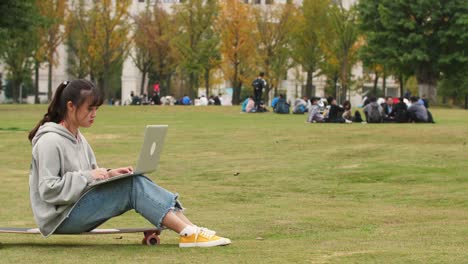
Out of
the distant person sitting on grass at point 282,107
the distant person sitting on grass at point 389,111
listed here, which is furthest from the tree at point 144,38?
the distant person sitting on grass at point 389,111

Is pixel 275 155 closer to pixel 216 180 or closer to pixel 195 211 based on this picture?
pixel 216 180

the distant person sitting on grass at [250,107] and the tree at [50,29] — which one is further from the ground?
the tree at [50,29]

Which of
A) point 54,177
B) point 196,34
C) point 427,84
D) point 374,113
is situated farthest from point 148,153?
point 196,34

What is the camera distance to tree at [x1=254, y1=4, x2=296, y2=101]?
82.7m

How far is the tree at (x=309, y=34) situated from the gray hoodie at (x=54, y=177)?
Answer: 7313 centimetres

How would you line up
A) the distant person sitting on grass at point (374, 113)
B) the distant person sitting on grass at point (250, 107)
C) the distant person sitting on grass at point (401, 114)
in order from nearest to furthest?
the distant person sitting on grass at point (374, 113)
the distant person sitting on grass at point (401, 114)
the distant person sitting on grass at point (250, 107)

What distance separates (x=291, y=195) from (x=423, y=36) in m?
59.8

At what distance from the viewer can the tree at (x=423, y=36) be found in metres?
71.6

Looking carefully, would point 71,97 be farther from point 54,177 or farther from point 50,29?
point 50,29

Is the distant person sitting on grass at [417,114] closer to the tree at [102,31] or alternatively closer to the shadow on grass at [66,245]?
the shadow on grass at [66,245]

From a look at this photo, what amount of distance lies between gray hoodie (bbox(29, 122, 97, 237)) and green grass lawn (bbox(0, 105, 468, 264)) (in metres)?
0.29

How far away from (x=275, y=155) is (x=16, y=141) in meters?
7.20

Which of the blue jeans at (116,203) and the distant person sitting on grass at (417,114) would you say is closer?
the blue jeans at (116,203)

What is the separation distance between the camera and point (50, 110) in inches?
332
